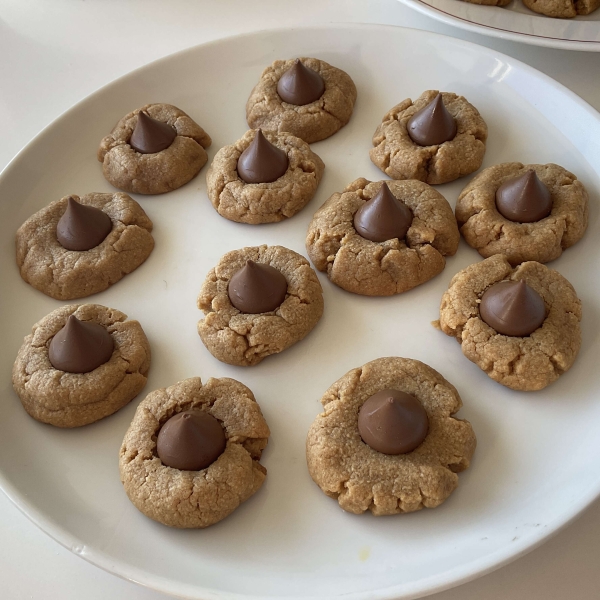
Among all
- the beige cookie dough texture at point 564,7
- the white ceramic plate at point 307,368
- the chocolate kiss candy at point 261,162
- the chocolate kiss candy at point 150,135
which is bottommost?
the white ceramic plate at point 307,368

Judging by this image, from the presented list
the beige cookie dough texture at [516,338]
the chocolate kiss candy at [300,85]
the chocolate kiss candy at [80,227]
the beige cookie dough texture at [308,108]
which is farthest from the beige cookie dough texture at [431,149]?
the chocolate kiss candy at [80,227]

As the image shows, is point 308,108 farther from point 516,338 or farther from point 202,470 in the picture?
point 202,470

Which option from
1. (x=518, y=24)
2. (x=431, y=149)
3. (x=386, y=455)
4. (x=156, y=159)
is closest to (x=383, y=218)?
(x=431, y=149)

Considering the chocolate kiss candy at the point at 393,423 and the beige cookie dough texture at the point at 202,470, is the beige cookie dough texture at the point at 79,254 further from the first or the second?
the chocolate kiss candy at the point at 393,423

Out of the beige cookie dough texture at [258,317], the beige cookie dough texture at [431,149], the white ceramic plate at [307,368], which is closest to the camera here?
the white ceramic plate at [307,368]

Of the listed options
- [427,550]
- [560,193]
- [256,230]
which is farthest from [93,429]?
[560,193]
